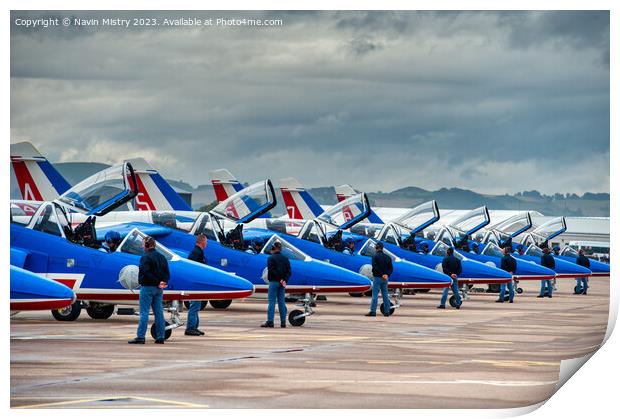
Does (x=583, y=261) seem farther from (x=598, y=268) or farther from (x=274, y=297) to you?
(x=274, y=297)

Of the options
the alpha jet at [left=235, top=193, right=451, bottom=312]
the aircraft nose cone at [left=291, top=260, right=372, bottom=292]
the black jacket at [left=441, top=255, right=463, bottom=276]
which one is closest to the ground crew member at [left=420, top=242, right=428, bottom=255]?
the black jacket at [left=441, top=255, right=463, bottom=276]

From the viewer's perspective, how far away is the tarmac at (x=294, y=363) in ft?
42.4

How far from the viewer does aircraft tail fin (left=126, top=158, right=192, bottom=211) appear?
128 ft

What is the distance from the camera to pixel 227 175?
45.0m

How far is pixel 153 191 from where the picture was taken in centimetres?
3950

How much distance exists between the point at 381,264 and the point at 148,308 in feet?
34.6

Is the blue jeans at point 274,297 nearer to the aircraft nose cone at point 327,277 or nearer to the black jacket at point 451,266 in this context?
the aircraft nose cone at point 327,277

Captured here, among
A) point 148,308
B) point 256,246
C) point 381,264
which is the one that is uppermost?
point 256,246

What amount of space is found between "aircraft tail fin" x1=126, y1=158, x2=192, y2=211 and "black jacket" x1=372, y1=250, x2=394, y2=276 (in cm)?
1241

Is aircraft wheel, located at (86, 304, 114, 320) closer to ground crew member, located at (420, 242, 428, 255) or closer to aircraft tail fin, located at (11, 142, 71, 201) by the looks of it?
aircraft tail fin, located at (11, 142, 71, 201)

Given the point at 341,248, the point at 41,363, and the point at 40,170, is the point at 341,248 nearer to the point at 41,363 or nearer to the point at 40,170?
the point at 40,170

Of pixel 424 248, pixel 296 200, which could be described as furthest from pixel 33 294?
pixel 296 200

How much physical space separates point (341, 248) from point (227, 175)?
11948 millimetres

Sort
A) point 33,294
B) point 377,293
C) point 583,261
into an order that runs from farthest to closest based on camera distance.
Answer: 1. point 583,261
2. point 377,293
3. point 33,294
